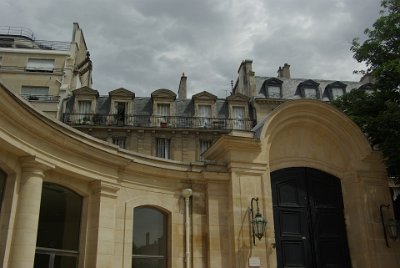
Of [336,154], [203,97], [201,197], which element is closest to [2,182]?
[201,197]

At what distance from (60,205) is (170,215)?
111 inches

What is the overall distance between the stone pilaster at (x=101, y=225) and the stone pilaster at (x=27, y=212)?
4.99 ft

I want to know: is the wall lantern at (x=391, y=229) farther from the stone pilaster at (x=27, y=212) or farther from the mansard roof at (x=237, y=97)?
the mansard roof at (x=237, y=97)

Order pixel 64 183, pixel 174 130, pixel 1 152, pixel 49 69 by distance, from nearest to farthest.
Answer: pixel 1 152
pixel 64 183
pixel 174 130
pixel 49 69

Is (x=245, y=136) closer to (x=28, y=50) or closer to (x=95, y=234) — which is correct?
(x=95, y=234)

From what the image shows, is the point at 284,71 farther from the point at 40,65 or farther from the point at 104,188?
the point at 104,188

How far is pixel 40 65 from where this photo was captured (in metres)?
34.3

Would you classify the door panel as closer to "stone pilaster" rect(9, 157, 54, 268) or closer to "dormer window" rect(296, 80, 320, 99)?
"stone pilaster" rect(9, 157, 54, 268)

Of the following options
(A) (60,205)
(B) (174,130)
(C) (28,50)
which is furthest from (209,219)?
(C) (28,50)

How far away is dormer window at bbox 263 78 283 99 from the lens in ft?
115

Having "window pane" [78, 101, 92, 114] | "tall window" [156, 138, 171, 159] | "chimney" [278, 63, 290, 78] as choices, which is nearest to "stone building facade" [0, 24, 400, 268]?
"tall window" [156, 138, 171, 159]

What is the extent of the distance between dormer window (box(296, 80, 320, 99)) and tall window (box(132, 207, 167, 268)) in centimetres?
2703

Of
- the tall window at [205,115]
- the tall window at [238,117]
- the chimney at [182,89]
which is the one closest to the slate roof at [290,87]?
the tall window at [238,117]

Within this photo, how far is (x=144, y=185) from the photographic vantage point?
Result: 11.1m
